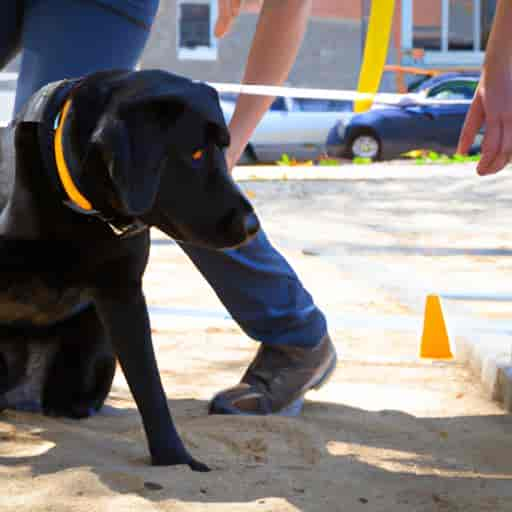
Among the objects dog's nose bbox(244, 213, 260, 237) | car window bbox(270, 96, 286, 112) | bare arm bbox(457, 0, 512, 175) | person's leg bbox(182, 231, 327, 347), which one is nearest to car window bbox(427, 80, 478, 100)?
car window bbox(270, 96, 286, 112)

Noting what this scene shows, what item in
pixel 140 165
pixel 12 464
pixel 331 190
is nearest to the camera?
pixel 140 165

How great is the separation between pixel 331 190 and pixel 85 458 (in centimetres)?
791

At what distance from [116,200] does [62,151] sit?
0.18 m

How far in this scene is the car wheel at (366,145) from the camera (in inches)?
643

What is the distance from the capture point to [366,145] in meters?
16.4

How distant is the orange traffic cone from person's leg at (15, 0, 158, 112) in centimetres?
170

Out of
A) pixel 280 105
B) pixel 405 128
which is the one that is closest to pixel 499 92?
pixel 405 128

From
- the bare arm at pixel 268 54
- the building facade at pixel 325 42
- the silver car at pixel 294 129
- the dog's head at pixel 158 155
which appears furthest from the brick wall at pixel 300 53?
the dog's head at pixel 158 155

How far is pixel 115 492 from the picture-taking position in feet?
7.57

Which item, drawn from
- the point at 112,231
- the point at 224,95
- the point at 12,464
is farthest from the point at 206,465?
the point at 224,95

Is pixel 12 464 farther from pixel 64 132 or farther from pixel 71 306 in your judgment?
pixel 64 132

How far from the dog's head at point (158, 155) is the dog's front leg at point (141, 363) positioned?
0.25 metres

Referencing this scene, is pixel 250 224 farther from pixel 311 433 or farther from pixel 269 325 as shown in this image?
pixel 269 325

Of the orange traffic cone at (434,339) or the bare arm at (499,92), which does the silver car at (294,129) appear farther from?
the bare arm at (499,92)
